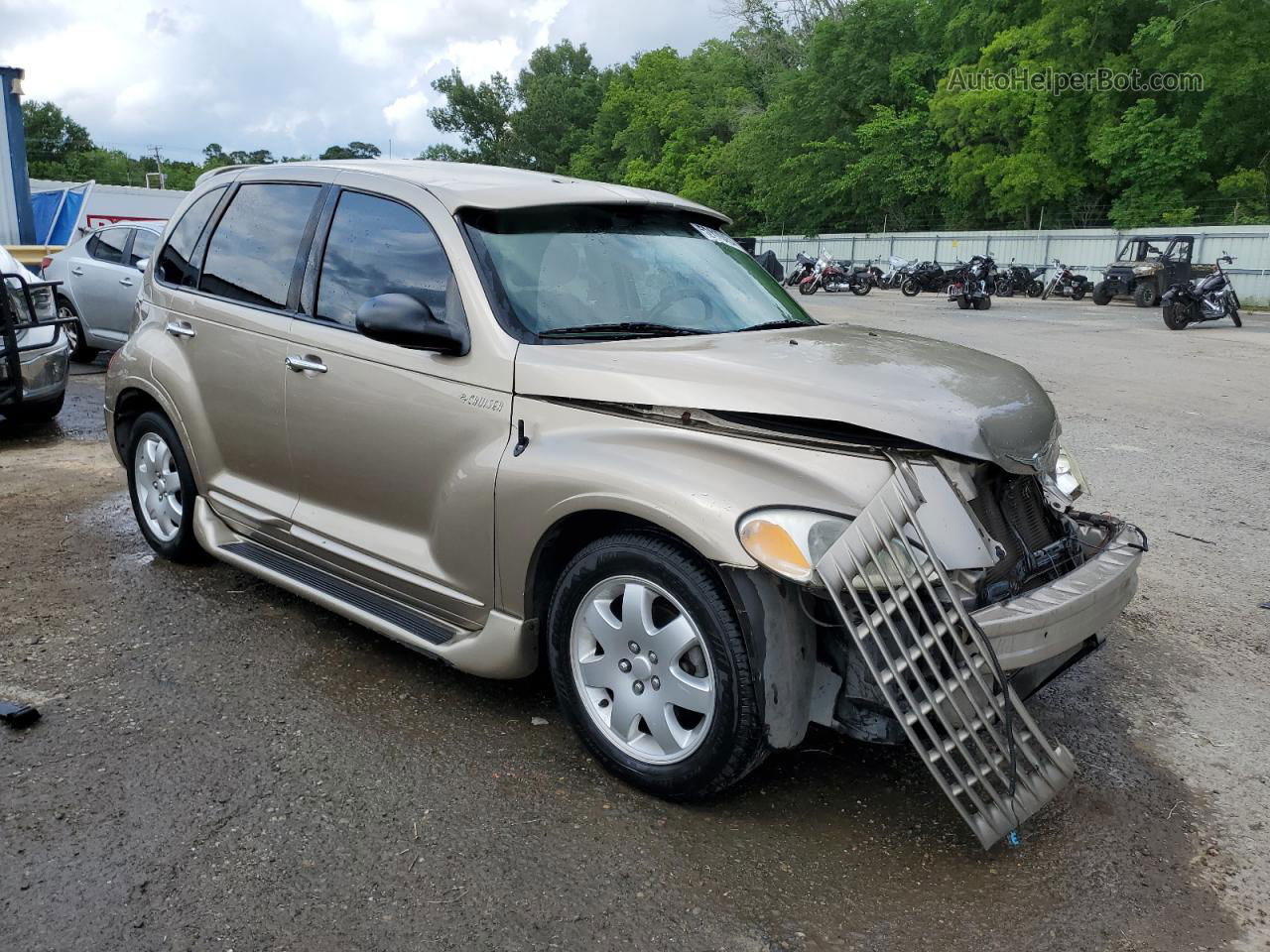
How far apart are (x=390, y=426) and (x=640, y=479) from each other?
111 cm

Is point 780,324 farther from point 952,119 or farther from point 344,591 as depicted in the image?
point 952,119

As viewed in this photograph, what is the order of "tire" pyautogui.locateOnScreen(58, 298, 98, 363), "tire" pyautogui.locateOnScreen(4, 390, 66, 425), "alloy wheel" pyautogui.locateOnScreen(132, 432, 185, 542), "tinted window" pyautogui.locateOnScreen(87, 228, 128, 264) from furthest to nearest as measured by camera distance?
"tire" pyautogui.locateOnScreen(58, 298, 98, 363)
"tinted window" pyautogui.locateOnScreen(87, 228, 128, 264)
"tire" pyautogui.locateOnScreen(4, 390, 66, 425)
"alloy wheel" pyautogui.locateOnScreen(132, 432, 185, 542)

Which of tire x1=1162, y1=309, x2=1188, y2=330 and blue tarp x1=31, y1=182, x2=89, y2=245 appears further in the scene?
tire x1=1162, y1=309, x2=1188, y2=330

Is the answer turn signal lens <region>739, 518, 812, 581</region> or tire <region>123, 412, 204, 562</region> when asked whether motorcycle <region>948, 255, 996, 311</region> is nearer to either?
tire <region>123, 412, 204, 562</region>

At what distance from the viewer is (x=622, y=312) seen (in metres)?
3.48

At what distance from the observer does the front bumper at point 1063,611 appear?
2.57 metres

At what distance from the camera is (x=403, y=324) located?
3.17 metres

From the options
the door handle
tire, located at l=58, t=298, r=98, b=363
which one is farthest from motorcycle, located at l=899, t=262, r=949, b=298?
the door handle

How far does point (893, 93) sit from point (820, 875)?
5307cm

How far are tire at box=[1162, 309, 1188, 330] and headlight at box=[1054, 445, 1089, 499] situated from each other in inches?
711

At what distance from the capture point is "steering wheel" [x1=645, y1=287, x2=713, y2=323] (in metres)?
3.56

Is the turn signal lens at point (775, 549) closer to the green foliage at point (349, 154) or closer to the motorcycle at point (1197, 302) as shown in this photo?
the green foliage at point (349, 154)

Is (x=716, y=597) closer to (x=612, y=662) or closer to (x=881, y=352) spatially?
(x=612, y=662)

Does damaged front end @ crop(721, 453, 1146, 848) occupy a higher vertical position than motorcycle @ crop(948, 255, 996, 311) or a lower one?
higher
